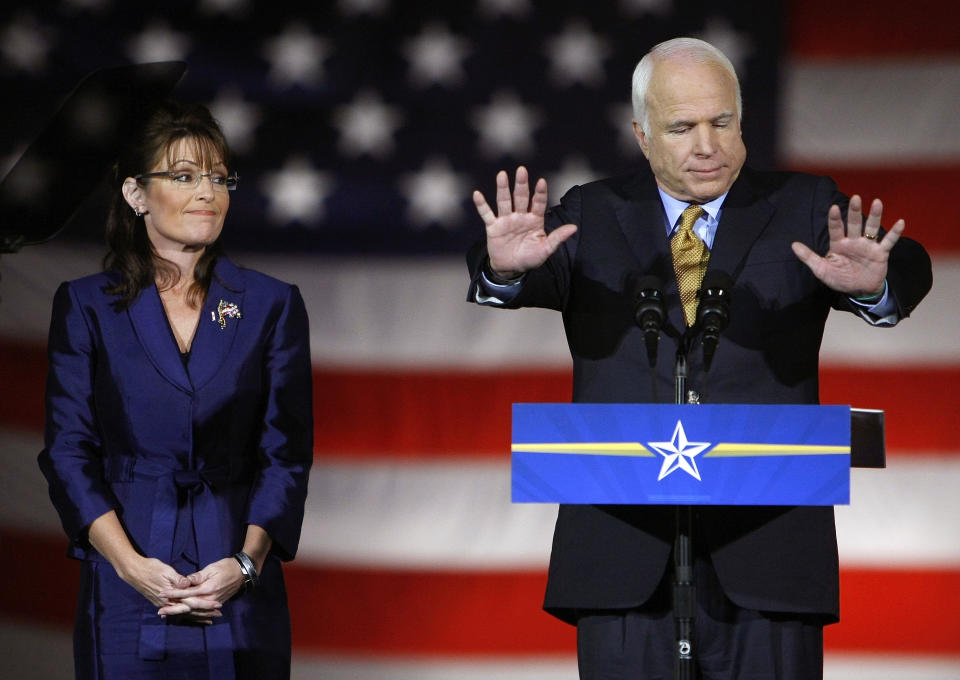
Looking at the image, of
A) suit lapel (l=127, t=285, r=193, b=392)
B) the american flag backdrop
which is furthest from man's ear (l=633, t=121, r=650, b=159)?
the american flag backdrop

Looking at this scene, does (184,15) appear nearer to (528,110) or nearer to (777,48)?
(528,110)

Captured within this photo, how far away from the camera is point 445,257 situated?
11.5ft

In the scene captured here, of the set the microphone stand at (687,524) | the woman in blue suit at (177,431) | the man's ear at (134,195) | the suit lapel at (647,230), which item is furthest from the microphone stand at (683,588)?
the man's ear at (134,195)

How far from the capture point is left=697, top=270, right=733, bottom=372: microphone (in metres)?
1.60

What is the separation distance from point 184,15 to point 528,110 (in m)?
1.04

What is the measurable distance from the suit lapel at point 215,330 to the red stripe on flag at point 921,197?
5.69 feet

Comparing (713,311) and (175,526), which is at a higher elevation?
(713,311)

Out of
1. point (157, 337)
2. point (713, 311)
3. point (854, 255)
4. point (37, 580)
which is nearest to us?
point (713, 311)

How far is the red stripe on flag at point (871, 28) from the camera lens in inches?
133

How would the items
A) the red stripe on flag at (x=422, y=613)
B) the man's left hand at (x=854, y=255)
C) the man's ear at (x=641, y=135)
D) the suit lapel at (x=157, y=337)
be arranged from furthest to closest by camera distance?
the red stripe on flag at (x=422, y=613) < the suit lapel at (x=157, y=337) < the man's ear at (x=641, y=135) < the man's left hand at (x=854, y=255)

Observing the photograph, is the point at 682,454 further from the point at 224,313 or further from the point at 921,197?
the point at 921,197

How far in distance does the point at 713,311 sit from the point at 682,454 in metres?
0.19

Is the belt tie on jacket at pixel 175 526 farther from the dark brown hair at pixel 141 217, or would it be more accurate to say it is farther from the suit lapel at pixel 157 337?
the dark brown hair at pixel 141 217

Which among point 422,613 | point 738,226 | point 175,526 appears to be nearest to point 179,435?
point 175,526
